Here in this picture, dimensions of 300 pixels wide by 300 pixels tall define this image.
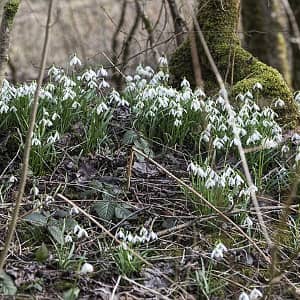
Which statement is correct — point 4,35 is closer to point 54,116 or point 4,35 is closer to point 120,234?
point 54,116

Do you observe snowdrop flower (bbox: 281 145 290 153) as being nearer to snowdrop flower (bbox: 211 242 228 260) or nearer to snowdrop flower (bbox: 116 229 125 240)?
snowdrop flower (bbox: 211 242 228 260)

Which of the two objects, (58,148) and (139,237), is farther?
(58,148)

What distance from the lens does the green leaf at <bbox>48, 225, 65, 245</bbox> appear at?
10.4ft

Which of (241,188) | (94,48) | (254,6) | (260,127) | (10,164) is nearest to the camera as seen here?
(241,188)

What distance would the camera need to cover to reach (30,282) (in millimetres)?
2852

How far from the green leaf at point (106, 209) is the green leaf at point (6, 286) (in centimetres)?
84

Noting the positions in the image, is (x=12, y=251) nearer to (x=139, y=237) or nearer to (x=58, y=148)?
(x=139, y=237)

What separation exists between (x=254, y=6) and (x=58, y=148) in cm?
513

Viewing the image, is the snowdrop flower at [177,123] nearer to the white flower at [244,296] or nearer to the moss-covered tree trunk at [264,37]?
the white flower at [244,296]

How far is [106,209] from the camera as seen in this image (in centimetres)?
352

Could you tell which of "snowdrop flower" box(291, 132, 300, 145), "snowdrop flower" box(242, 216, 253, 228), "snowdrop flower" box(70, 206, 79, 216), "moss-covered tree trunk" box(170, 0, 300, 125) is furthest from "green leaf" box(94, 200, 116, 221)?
"moss-covered tree trunk" box(170, 0, 300, 125)

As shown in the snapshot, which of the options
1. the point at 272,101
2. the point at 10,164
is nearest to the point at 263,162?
the point at 272,101

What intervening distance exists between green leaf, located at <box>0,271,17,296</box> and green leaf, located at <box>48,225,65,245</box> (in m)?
0.44

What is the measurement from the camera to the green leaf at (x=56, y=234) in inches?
125
